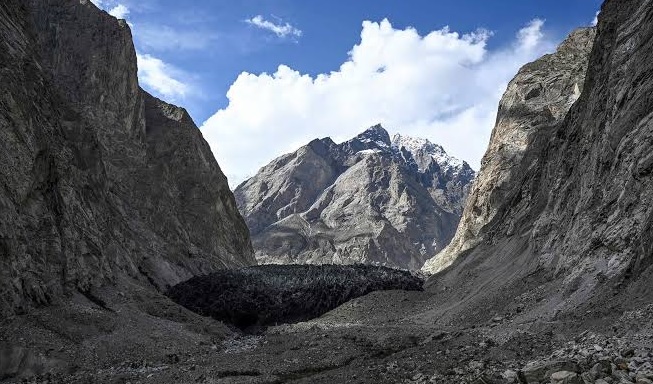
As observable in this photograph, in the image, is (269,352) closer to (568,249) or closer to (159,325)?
(159,325)

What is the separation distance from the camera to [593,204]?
97.2 feet

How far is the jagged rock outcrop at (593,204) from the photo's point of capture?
23.0 metres

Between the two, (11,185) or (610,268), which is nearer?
(610,268)

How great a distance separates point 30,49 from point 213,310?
25.6 metres

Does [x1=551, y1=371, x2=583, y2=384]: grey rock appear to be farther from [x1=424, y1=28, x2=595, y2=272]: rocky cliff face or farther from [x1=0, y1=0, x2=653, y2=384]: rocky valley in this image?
[x1=424, y1=28, x2=595, y2=272]: rocky cliff face

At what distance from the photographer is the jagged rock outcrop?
2297cm

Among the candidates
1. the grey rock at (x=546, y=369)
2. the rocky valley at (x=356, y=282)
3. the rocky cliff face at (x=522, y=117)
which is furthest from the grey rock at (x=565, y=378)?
the rocky cliff face at (x=522, y=117)

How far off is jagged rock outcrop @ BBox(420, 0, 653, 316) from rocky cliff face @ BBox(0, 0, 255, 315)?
24.6 metres

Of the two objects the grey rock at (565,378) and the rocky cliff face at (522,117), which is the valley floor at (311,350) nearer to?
the grey rock at (565,378)


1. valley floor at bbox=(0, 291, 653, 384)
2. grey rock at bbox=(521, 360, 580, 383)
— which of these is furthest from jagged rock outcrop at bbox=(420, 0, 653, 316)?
grey rock at bbox=(521, 360, 580, 383)

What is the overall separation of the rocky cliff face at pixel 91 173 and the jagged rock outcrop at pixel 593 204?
24.6 m

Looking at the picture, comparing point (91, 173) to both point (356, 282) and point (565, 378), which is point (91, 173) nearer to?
point (356, 282)

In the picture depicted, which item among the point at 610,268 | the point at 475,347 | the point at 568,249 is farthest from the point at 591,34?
the point at 475,347

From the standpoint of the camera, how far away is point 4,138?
3128 cm
